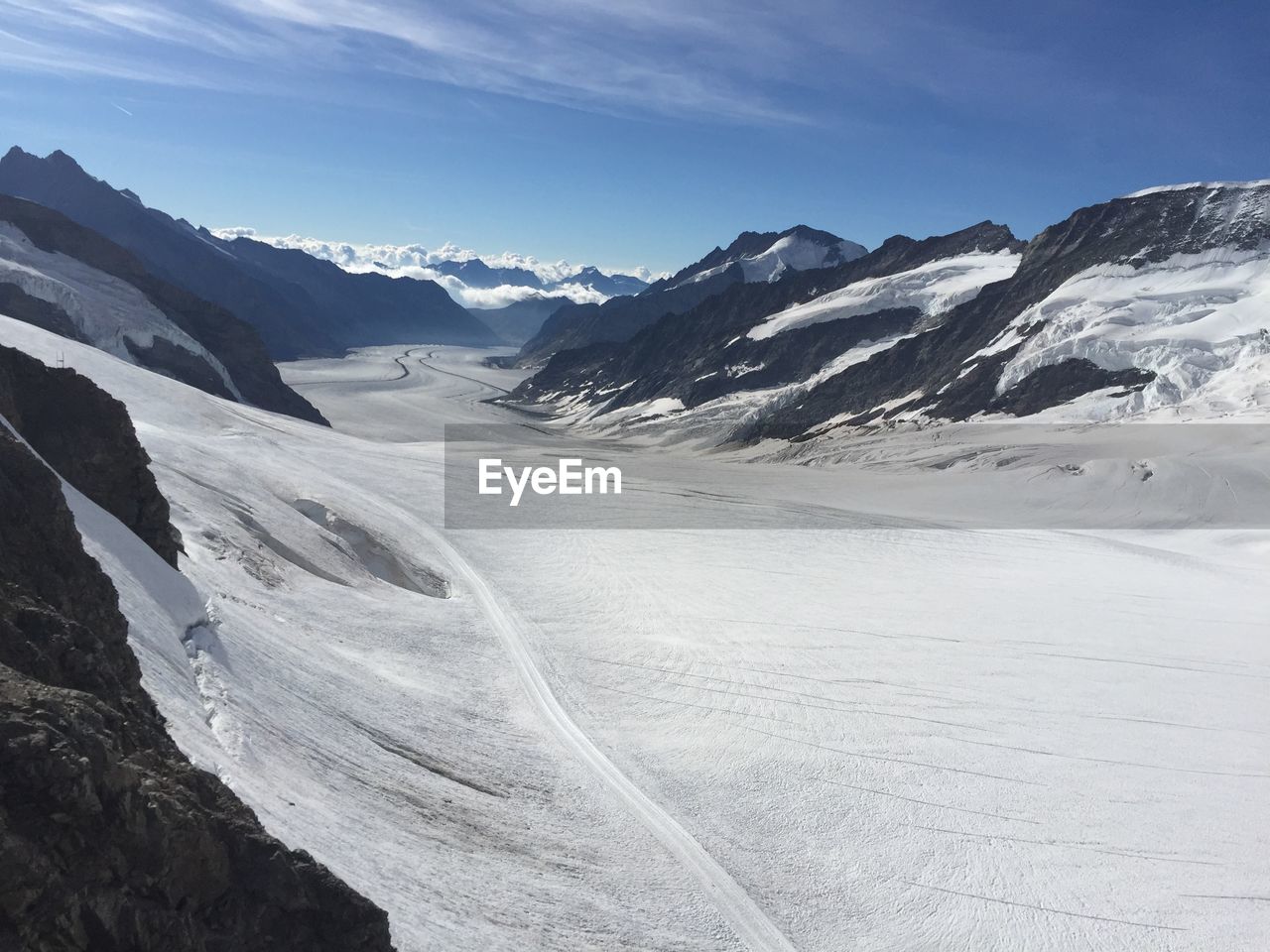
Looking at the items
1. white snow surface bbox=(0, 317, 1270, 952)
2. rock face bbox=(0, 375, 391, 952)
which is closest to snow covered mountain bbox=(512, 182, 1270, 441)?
white snow surface bbox=(0, 317, 1270, 952)

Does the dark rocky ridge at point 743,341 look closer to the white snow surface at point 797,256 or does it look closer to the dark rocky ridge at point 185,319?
the dark rocky ridge at point 185,319

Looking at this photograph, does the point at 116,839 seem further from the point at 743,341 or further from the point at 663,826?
the point at 743,341

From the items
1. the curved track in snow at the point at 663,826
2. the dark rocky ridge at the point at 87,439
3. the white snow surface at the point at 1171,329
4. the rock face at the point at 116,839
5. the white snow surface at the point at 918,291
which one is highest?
the white snow surface at the point at 918,291

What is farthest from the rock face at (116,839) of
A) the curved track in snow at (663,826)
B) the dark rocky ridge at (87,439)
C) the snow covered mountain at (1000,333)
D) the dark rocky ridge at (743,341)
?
the dark rocky ridge at (743,341)

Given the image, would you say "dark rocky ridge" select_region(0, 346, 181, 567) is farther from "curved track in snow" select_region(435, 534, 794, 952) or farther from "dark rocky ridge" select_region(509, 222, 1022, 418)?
"dark rocky ridge" select_region(509, 222, 1022, 418)

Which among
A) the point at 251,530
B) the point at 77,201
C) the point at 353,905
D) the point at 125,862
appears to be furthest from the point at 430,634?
the point at 77,201

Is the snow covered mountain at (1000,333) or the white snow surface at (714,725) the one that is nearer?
the white snow surface at (714,725)

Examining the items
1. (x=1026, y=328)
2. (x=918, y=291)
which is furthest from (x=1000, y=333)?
(x=918, y=291)
